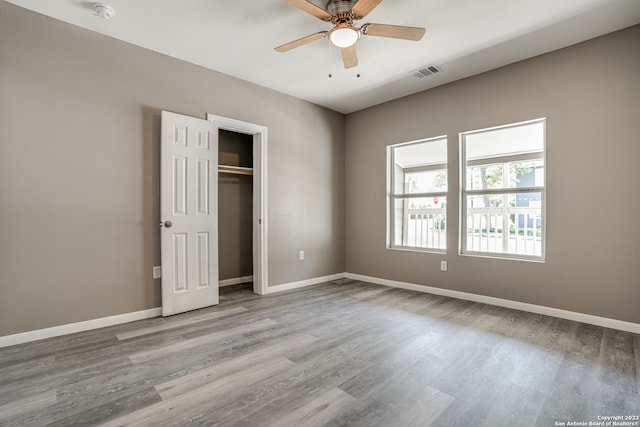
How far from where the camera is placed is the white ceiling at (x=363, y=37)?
247 centimetres

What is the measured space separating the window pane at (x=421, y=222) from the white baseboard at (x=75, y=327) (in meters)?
3.31

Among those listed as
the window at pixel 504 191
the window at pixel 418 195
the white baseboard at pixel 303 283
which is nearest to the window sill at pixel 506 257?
the window at pixel 504 191

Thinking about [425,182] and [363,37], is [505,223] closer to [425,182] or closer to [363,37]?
[425,182]

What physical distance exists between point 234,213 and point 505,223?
3676 mm

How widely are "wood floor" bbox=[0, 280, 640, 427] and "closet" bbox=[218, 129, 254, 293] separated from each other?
150 centimetres

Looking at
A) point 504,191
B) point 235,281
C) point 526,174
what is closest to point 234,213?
point 235,281

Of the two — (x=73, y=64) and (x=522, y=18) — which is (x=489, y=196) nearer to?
(x=522, y=18)

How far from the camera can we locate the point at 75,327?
2688mm

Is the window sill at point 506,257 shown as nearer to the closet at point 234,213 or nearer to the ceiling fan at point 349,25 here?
the ceiling fan at point 349,25

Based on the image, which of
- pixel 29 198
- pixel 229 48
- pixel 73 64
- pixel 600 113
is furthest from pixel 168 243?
pixel 600 113

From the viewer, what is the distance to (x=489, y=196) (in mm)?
3691

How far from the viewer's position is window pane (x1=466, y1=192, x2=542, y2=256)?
11.0ft

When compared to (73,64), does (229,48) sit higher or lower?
higher

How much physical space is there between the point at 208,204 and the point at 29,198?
148cm
